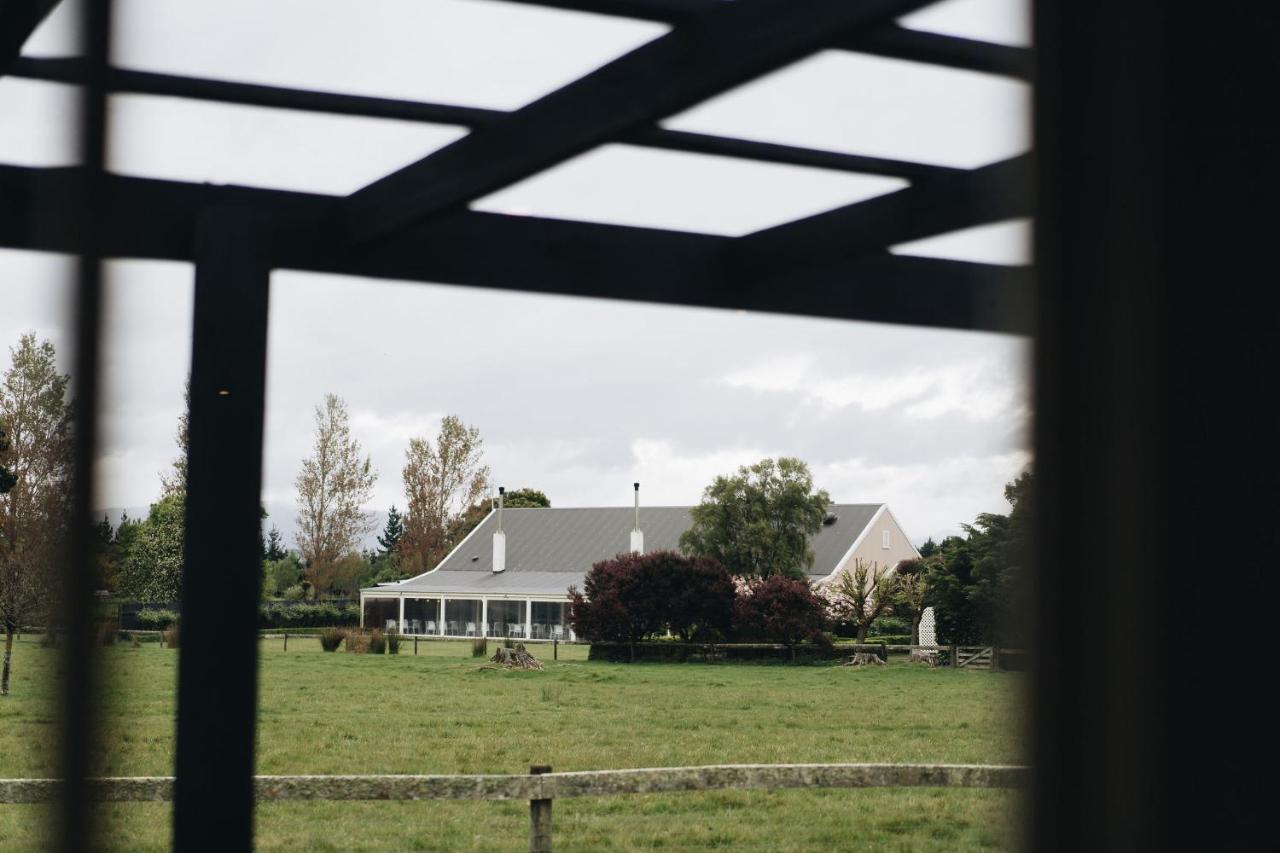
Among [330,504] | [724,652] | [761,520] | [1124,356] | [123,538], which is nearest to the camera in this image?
[1124,356]

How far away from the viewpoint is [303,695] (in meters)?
20.4

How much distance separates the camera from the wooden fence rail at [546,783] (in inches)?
215

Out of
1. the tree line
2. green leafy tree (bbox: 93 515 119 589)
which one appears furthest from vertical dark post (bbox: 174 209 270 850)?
the tree line

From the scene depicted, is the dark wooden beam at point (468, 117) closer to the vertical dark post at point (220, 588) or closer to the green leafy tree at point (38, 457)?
the vertical dark post at point (220, 588)

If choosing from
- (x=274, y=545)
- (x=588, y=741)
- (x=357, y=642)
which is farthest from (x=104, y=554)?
(x=357, y=642)

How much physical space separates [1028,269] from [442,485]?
39.7 metres

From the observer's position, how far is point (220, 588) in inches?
51.2

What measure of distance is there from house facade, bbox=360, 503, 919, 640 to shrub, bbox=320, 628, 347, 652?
16.6 feet

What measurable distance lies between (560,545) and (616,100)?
38967 millimetres

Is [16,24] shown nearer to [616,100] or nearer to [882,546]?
[616,100]

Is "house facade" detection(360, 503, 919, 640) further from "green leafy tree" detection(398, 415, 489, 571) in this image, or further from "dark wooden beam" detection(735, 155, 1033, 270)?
"dark wooden beam" detection(735, 155, 1033, 270)

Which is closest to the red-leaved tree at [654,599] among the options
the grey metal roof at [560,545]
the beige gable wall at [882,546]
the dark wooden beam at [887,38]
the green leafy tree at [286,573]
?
the grey metal roof at [560,545]

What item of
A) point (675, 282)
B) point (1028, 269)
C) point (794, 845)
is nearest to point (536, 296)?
point (675, 282)

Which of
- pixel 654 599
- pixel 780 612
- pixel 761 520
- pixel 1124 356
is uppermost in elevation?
pixel 761 520
